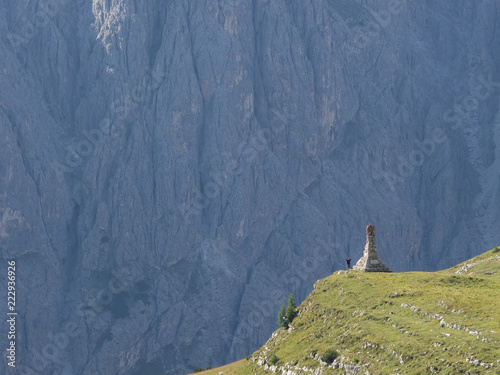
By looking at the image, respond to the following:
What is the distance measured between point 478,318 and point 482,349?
397 inches

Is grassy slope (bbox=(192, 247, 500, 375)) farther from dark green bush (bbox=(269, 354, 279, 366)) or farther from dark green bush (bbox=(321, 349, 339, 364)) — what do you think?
dark green bush (bbox=(321, 349, 339, 364))

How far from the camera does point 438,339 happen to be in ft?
286

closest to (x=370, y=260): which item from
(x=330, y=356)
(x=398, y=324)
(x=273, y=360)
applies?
(x=273, y=360)

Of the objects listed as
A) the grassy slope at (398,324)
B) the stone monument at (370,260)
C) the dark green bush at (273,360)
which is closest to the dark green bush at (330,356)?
the grassy slope at (398,324)

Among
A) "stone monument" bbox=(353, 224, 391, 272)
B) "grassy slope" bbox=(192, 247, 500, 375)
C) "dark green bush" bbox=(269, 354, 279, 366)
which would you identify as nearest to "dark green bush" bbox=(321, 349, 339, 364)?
"grassy slope" bbox=(192, 247, 500, 375)

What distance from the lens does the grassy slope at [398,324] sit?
276 feet

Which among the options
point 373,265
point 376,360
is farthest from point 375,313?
point 373,265

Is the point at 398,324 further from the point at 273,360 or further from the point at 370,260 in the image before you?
the point at 370,260

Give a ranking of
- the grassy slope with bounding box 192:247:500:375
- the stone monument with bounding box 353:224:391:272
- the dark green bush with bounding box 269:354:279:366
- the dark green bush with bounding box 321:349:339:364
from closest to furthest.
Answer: the grassy slope with bounding box 192:247:500:375
the dark green bush with bounding box 321:349:339:364
the dark green bush with bounding box 269:354:279:366
the stone monument with bounding box 353:224:391:272

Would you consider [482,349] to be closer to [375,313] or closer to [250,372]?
[375,313]

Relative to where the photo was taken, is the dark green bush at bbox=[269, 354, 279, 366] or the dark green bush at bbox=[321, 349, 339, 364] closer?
the dark green bush at bbox=[321, 349, 339, 364]

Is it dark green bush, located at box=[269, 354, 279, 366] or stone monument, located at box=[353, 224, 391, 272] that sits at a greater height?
stone monument, located at box=[353, 224, 391, 272]

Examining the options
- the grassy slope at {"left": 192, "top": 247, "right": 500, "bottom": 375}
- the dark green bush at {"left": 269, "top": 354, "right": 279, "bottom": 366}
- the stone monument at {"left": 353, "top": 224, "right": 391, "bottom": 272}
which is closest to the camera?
the grassy slope at {"left": 192, "top": 247, "right": 500, "bottom": 375}

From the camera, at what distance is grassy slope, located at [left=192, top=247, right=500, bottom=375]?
84250 mm
